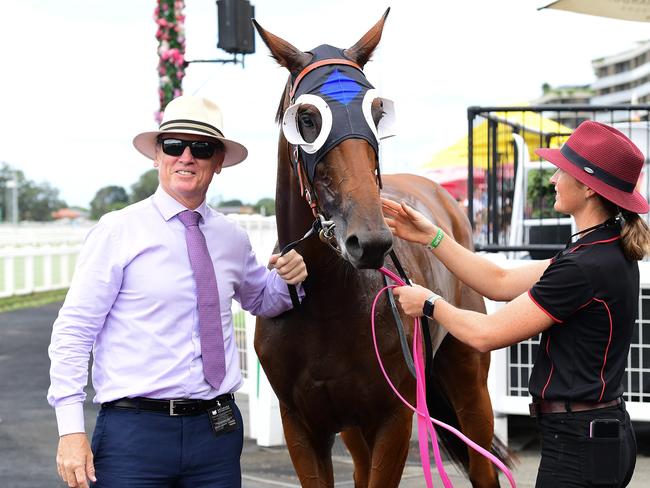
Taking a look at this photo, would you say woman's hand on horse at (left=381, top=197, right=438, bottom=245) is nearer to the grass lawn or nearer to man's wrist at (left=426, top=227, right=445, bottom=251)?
man's wrist at (left=426, top=227, right=445, bottom=251)

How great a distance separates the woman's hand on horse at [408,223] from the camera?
331 centimetres

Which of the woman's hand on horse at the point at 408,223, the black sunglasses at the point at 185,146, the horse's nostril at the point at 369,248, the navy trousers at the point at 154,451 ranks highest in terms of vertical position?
the black sunglasses at the point at 185,146

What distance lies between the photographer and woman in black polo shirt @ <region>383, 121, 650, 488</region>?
2656 millimetres

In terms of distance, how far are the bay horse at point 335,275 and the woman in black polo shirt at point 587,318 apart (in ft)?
1.69

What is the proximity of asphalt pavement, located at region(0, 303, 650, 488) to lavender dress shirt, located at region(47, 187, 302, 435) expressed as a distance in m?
2.90

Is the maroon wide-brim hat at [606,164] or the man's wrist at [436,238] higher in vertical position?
the maroon wide-brim hat at [606,164]

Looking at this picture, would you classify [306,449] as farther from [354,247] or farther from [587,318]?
[587,318]

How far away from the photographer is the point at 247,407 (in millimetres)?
8109

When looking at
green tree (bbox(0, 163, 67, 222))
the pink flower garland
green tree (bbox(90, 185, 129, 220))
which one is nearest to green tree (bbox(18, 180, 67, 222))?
green tree (bbox(0, 163, 67, 222))

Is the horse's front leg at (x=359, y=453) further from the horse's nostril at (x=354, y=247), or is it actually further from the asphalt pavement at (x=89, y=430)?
the horse's nostril at (x=354, y=247)

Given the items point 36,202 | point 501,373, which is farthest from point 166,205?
point 36,202

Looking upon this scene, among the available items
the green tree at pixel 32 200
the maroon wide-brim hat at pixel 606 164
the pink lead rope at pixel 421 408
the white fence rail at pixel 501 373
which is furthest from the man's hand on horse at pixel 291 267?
the green tree at pixel 32 200

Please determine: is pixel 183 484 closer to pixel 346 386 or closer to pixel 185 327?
pixel 185 327

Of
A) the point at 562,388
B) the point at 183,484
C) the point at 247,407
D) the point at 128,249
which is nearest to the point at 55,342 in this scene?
the point at 128,249
